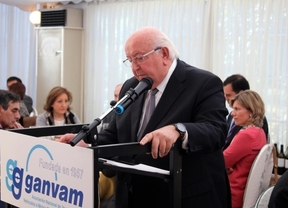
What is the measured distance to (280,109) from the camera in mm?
5375

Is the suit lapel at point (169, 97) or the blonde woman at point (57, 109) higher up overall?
the suit lapel at point (169, 97)

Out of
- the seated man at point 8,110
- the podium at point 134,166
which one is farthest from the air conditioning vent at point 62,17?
the podium at point 134,166

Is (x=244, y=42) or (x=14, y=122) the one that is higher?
(x=244, y=42)

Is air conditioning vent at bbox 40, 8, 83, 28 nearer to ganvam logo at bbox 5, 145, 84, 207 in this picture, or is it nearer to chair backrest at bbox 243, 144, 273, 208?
chair backrest at bbox 243, 144, 273, 208

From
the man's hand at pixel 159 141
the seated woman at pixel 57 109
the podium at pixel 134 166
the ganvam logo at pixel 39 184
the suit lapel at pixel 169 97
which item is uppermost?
the suit lapel at pixel 169 97

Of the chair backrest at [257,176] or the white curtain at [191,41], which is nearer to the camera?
the chair backrest at [257,176]

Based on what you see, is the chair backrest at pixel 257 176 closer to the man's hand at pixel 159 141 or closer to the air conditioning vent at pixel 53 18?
the man's hand at pixel 159 141

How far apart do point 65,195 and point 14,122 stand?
244 cm

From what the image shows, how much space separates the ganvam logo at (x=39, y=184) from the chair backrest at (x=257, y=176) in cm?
214

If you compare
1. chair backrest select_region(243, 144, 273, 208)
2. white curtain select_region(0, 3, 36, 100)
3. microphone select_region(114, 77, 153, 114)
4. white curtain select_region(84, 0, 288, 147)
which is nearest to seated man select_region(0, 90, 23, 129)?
chair backrest select_region(243, 144, 273, 208)

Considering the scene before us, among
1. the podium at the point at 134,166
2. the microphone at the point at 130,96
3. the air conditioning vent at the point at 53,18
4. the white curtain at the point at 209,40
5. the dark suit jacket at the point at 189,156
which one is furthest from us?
the air conditioning vent at the point at 53,18

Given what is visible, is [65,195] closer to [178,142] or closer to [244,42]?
[178,142]

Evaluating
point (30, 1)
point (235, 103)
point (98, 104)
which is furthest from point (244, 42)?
point (30, 1)

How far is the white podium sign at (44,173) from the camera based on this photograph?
133 cm
